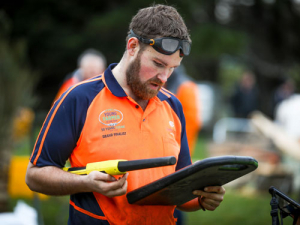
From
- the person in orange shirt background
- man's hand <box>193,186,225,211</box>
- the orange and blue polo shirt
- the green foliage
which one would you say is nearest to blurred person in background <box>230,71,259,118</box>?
the green foliage

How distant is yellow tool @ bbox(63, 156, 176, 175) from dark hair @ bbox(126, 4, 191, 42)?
0.72 m

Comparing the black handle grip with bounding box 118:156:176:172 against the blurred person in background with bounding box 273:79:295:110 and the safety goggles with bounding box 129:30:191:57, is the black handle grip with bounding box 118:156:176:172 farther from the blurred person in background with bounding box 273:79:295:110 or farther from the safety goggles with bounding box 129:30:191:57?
the blurred person in background with bounding box 273:79:295:110

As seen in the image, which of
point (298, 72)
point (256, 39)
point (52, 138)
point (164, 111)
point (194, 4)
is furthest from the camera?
point (256, 39)

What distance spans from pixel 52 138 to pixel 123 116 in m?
0.40

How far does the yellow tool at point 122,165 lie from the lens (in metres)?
1.91

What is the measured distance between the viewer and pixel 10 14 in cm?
1692

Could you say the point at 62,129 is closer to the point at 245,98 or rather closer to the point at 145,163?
the point at 145,163

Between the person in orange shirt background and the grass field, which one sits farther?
the grass field

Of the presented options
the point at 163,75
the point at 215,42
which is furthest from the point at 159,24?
the point at 215,42

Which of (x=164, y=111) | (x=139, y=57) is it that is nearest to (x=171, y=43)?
(x=139, y=57)

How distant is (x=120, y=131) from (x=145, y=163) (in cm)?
39

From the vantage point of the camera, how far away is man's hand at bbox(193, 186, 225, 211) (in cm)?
228

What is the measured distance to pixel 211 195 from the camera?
2309mm

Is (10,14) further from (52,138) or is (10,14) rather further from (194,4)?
(52,138)
